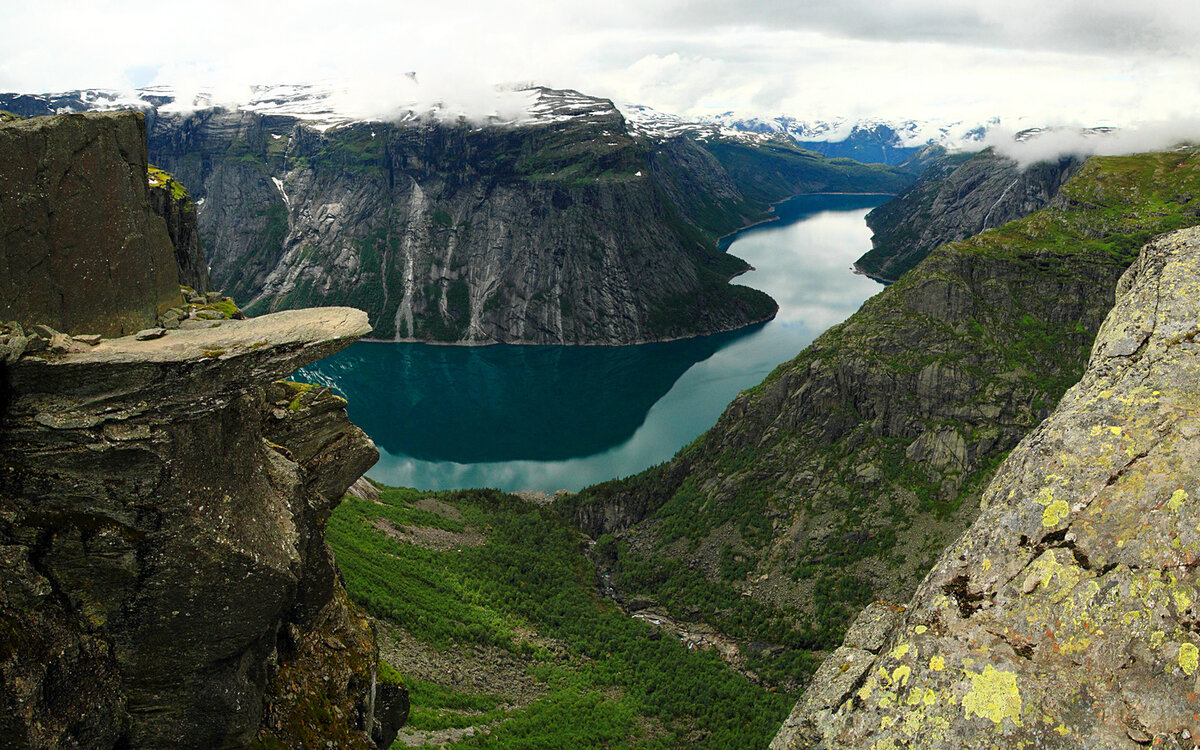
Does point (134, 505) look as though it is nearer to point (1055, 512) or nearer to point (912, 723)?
point (912, 723)

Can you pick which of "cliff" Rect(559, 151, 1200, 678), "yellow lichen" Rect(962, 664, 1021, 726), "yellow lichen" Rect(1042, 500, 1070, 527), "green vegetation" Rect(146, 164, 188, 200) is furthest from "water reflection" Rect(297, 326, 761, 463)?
"yellow lichen" Rect(962, 664, 1021, 726)

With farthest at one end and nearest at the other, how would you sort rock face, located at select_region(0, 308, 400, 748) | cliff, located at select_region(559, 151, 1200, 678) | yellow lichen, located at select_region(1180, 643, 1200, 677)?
cliff, located at select_region(559, 151, 1200, 678)
rock face, located at select_region(0, 308, 400, 748)
yellow lichen, located at select_region(1180, 643, 1200, 677)

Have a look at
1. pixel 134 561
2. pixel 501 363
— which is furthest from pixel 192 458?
pixel 501 363

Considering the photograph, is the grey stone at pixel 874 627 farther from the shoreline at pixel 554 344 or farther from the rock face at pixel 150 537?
the shoreline at pixel 554 344

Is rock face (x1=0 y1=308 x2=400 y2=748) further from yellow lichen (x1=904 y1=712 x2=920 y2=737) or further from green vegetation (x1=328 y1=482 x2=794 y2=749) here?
green vegetation (x1=328 y1=482 x2=794 y2=749)

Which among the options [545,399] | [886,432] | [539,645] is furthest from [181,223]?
[545,399]

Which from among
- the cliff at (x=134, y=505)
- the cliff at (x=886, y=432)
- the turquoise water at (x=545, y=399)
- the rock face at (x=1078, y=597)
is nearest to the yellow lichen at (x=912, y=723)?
the rock face at (x=1078, y=597)
